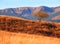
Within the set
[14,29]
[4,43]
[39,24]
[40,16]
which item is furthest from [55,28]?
[4,43]

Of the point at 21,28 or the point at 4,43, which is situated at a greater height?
the point at 4,43

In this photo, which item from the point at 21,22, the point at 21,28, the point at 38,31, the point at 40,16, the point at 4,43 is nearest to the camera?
the point at 4,43

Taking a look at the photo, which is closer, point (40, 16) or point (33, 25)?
point (33, 25)

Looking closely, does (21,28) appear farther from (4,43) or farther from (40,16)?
(4,43)

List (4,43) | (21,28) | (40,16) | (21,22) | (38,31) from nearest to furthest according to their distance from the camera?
(4,43)
(38,31)
(21,28)
(21,22)
(40,16)

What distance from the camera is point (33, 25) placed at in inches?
2995

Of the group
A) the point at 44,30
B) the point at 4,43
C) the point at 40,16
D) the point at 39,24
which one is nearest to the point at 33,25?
the point at 39,24

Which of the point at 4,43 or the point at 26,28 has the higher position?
the point at 4,43

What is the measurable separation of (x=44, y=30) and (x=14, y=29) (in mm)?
11006

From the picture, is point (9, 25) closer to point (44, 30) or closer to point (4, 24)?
point (4, 24)

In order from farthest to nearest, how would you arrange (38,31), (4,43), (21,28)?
(21,28) < (38,31) < (4,43)

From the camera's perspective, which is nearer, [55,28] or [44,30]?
[44,30]

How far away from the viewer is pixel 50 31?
7119 centimetres

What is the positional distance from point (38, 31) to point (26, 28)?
643 cm
